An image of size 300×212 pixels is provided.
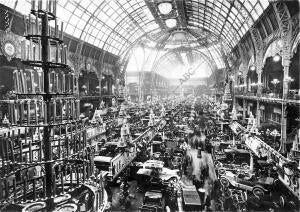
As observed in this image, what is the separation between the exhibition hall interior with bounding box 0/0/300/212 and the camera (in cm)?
329

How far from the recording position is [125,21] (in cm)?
3750

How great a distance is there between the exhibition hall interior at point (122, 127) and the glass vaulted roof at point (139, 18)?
20 centimetres

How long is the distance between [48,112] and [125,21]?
37516 millimetres

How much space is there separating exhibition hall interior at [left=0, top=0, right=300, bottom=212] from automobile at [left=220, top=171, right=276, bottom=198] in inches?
2.3

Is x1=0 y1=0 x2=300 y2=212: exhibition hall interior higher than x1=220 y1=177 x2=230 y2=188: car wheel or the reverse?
higher

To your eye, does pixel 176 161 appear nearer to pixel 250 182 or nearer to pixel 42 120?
pixel 250 182

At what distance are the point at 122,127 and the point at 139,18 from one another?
2860 cm

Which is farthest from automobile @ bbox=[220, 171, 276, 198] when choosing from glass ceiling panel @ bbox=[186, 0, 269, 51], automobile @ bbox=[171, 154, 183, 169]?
glass ceiling panel @ bbox=[186, 0, 269, 51]

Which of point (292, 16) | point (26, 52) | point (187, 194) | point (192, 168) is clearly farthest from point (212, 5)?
point (26, 52)

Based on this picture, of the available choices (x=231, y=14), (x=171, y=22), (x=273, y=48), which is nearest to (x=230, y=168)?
(x=273, y=48)

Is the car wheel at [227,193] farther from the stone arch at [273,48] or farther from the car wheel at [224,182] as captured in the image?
the stone arch at [273,48]

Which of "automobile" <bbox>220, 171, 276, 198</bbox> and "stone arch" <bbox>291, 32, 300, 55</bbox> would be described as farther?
"stone arch" <bbox>291, 32, 300, 55</bbox>

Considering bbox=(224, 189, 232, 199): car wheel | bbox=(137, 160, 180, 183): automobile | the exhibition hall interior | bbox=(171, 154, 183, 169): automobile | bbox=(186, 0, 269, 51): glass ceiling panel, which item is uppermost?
bbox=(186, 0, 269, 51): glass ceiling panel

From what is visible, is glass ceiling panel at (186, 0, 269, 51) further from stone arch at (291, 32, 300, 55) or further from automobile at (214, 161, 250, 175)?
automobile at (214, 161, 250, 175)
